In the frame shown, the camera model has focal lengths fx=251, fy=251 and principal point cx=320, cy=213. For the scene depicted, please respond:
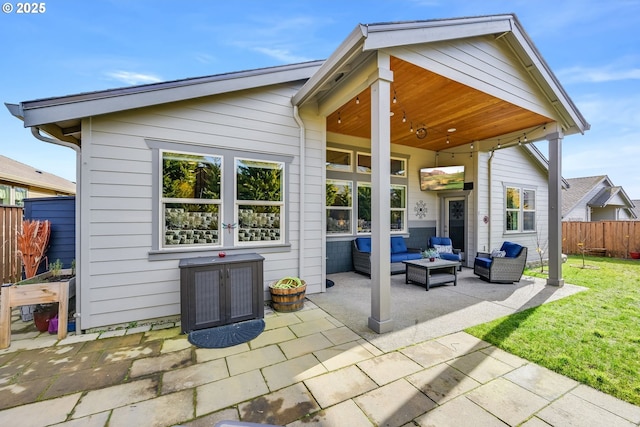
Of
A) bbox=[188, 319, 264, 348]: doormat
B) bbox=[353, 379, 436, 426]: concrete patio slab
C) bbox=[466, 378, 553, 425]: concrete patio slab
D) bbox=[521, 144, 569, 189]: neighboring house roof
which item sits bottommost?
bbox=[188, 319, 264, 348]: doormat

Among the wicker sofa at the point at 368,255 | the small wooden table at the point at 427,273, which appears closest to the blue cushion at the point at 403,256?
the wicker sofa at the point at 368,255

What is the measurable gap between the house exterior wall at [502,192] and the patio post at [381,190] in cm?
573

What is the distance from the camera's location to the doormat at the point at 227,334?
115 inches

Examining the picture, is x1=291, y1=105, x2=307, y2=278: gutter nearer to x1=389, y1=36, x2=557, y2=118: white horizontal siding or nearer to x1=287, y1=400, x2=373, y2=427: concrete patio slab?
x1=389, y1=36, x2=557, y2=118: white horizontal siding

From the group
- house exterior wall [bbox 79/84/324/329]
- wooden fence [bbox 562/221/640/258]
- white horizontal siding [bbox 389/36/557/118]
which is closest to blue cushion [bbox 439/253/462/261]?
white horizontal siding [bbox 389/36/557/118]

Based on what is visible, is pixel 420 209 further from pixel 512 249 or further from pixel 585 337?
pixel 585 337

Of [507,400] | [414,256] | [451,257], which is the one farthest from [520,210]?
[507,400]

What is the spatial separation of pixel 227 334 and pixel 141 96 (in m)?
3.29

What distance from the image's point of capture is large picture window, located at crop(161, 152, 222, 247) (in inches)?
145

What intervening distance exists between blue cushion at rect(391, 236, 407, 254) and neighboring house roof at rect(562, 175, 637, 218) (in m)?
12.2

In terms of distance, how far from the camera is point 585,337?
3.02 m

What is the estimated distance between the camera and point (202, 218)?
3.93 metres

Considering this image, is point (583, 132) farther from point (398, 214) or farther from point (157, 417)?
point (157, 417)

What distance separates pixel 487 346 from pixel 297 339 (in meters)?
2.18
